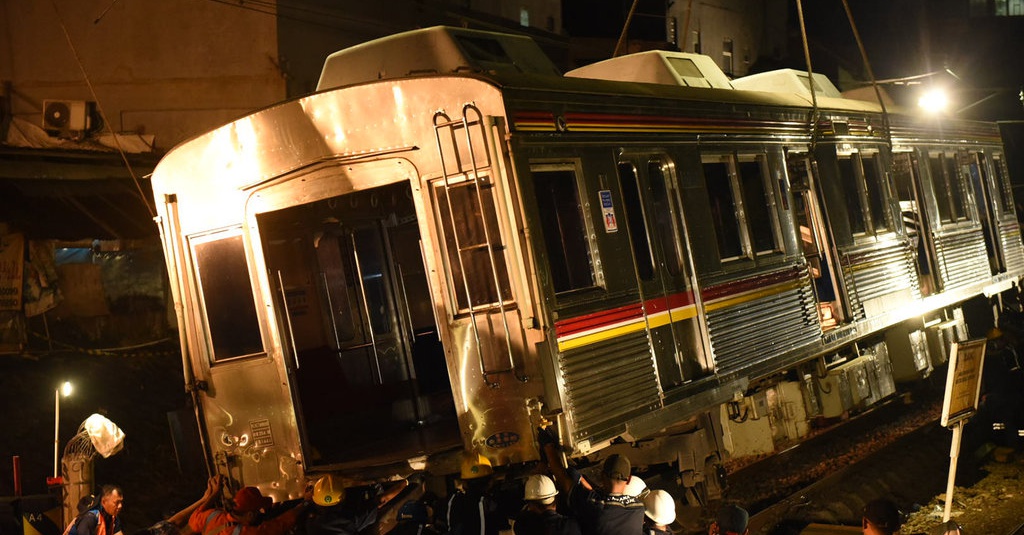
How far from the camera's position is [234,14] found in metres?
12.2

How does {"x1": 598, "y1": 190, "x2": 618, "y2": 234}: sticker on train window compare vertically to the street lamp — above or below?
above

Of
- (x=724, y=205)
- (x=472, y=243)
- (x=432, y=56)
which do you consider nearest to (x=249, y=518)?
(x=472, y=243)

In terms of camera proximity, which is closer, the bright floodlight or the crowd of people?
the crowd of people

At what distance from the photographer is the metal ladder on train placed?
211 inches

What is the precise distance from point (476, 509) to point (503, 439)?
1.46 feet

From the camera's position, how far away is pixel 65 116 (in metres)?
10.7

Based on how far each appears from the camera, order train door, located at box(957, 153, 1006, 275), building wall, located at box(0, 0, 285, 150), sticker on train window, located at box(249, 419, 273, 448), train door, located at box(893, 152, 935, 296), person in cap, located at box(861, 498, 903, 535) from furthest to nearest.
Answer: train door, located at box(957, 153, 1006, 275) → building wall, located at box(0, 0, 285, 150) → train door, located at box(893, 152, 935, 296) → sticker on train window, located at box(249, 419, 273, 448) → person in cap, located at box(861, 498, 903, 535)

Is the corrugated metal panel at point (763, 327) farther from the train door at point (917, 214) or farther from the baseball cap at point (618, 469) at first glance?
the train door at point (917, 214)

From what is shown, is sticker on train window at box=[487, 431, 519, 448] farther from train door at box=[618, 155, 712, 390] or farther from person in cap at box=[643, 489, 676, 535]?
train door at box=[618, 155, 712, 390]

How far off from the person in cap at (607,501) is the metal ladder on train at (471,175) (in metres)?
0.59

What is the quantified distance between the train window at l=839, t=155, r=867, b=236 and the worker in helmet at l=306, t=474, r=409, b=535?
18.3 ft

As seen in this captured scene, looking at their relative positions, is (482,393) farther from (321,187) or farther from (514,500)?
(321,187)

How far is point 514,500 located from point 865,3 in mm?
22974

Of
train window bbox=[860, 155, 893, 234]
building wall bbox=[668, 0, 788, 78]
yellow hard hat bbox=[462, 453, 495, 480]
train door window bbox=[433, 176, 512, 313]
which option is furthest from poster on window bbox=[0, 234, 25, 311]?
building wall bbox=[668, 0, 788, 78]
